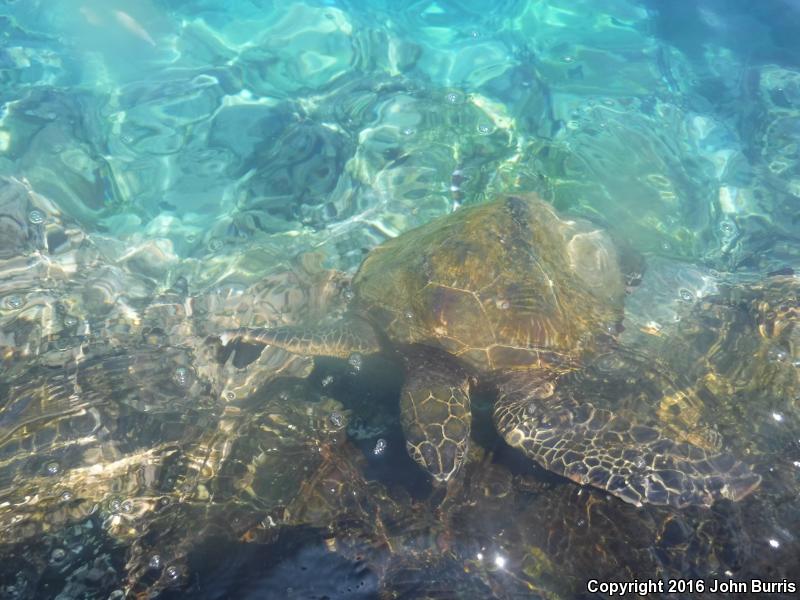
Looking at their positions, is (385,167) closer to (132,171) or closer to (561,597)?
(132,171)

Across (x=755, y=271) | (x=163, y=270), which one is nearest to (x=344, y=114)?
(x=163, y=270)

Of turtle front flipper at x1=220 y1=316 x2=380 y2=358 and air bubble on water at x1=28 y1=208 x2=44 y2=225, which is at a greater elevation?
air bubble on water at x1=28 y1=208 x2=44 y2=225

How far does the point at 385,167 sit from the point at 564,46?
6.24 meters

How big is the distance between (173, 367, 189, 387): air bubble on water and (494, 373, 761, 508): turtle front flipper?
389cm

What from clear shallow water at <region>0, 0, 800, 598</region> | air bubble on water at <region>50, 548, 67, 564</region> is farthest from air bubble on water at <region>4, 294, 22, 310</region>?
air bubble on water at <region>50, 548, 67, 564</region>

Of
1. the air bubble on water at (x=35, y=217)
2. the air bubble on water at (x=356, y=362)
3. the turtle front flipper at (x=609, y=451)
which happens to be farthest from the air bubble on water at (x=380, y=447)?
the air bubble on water at (x=35, y=217)

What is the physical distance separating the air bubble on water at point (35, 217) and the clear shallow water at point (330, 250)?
0.14 meters

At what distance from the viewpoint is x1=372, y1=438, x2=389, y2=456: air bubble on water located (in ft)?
17.5

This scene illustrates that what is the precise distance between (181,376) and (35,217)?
12.5 feet

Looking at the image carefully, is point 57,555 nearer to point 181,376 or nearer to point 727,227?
point 181,376

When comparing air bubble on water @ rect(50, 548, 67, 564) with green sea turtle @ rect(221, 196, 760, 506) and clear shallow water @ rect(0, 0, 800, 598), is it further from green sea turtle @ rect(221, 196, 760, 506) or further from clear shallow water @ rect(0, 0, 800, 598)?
green sea turtle @ rect(221, 196, 760, 506)

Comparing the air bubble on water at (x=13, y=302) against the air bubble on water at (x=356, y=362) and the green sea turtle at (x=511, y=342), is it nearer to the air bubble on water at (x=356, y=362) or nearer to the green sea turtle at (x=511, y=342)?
the green sea turtle at (x=511, y=342)

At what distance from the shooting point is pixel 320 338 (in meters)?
6.10

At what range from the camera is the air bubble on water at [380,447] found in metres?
5.34
